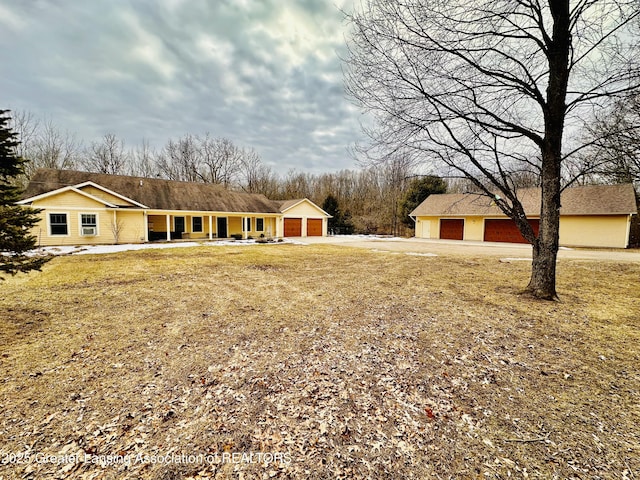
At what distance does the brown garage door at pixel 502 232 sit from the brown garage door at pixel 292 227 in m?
17.4

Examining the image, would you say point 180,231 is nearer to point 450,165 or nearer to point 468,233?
point 450,165

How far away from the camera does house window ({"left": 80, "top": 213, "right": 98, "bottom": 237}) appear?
16484 mm

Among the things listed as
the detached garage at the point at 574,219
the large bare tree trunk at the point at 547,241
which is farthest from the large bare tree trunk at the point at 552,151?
the detached garage at the point at 574,219

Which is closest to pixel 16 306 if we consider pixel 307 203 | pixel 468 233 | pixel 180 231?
pixel 180 231

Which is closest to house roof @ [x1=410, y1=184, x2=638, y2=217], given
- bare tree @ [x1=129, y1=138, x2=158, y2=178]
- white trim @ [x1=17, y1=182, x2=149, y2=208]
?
white trim @ [x1=17, y1=182, x2=149, y2=208]

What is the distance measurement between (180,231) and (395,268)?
18.8m


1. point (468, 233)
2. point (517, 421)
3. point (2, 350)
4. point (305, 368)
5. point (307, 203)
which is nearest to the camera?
point (517, 421)

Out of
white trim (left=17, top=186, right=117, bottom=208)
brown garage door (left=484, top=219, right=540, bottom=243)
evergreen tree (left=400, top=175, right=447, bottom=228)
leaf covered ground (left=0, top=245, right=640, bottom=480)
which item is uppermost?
evergreen tree (left=400, top=175, right=447, bottom=228)

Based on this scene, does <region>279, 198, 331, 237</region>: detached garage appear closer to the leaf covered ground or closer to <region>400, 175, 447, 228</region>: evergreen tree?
<region>400, 175, 447, 228</region>: evergreen tree

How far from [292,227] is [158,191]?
1186 centimetres

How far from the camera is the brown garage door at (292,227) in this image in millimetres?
26938

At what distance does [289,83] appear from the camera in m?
13.2

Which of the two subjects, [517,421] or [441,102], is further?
[441,102]

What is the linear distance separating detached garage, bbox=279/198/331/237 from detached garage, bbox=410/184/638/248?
11.3 meters
